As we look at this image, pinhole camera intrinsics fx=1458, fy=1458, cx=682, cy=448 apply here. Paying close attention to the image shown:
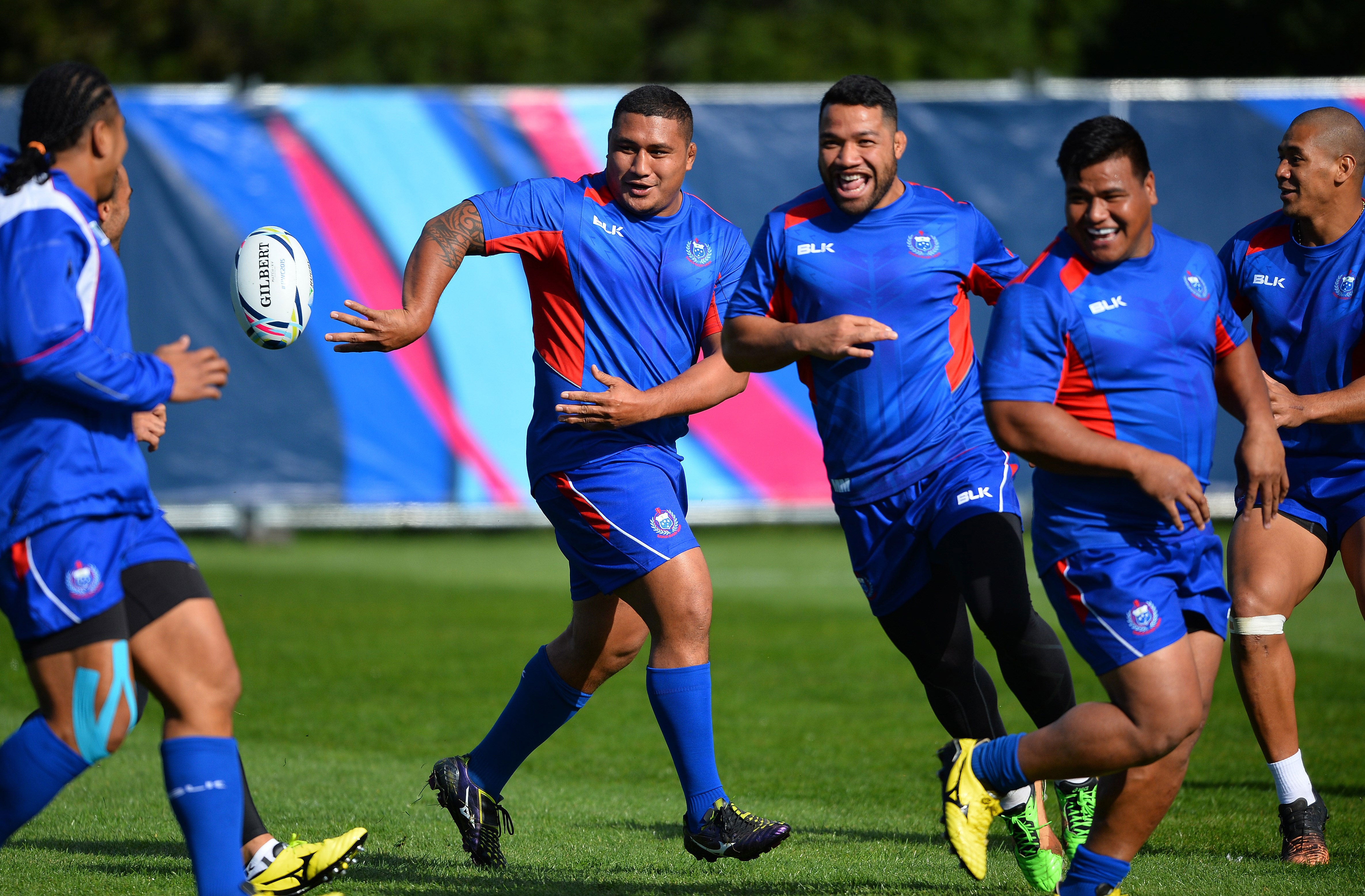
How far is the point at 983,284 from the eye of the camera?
17.6ft

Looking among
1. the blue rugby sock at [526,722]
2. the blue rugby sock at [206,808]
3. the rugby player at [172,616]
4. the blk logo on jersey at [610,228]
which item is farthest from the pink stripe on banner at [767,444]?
the blue rugby sock at [206,808]

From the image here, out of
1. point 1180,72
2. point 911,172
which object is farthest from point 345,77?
point 1180,72

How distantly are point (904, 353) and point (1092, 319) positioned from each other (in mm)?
1002

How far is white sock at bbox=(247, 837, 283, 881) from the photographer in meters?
4.60

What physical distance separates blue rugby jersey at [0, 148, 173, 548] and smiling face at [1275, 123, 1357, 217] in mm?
4171

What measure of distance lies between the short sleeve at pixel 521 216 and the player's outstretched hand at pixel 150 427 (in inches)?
55.5

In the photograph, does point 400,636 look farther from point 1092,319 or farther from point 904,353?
point 1092,319

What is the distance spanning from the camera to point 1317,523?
5.70m

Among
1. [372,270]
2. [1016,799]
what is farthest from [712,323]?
[372,270]

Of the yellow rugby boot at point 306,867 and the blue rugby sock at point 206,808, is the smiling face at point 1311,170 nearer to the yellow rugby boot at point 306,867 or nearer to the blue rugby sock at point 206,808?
the yellow rugby boot at point 306,867

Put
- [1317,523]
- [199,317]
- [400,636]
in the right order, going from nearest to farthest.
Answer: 1. [1317,523]
2. [400,636]
3. [199,317]

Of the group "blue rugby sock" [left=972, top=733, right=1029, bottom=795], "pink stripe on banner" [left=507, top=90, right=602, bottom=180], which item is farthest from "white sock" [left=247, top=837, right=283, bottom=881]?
"pink stripe on banner" [left=507, top=90, right=602, bottom=180]

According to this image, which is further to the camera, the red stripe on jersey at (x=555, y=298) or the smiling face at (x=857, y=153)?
the red stripe on jersey at (x=555, y=298)

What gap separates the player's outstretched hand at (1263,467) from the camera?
4320mm
